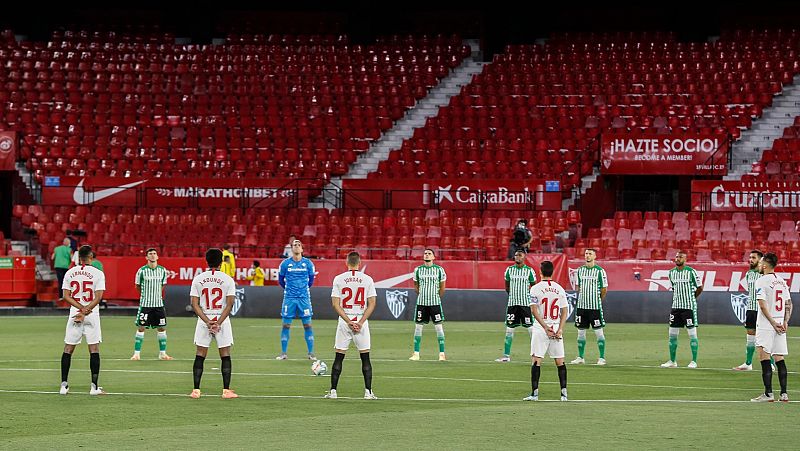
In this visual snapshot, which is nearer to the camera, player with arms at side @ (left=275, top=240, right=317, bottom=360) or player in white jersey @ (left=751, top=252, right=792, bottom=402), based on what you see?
player in white jersey @ (left=751, top=252, right=792, bottom=402)

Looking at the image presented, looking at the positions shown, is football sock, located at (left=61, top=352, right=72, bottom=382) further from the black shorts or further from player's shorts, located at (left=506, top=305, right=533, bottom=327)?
player's shorts, located at (left=506, top=305, right=533, bottom=327)

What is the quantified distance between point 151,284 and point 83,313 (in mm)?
5816

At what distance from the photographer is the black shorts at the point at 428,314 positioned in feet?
69.8

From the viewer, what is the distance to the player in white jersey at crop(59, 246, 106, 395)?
1532 cm

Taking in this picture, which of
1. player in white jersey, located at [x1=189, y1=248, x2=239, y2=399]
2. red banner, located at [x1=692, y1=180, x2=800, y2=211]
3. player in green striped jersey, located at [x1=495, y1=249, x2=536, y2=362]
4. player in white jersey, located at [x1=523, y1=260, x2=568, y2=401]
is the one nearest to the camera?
player in white jersey, located at [x1=523, y1=260, x2=568, y2=401]

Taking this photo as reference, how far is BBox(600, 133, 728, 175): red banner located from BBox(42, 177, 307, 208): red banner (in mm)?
10278

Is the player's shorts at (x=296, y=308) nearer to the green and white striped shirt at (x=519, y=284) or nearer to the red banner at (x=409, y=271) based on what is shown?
the green and white striped shirt at (x=519, y=284)

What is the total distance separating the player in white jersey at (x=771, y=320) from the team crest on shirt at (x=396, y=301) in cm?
1634

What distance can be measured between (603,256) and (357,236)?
24.8 ft

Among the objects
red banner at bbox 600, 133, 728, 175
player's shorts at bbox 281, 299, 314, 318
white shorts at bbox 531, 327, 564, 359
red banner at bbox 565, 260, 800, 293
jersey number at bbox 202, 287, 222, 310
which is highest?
red banner at bbox 600, 133, 728, 175

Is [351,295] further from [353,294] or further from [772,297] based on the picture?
[772,297]

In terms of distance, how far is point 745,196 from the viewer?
3559 cm

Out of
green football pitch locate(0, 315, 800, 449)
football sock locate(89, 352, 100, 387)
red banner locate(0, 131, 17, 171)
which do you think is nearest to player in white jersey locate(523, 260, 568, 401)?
green football pitch locate(0, 315, 800, 449)

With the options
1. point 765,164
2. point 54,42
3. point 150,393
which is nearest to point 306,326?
point 150,393
